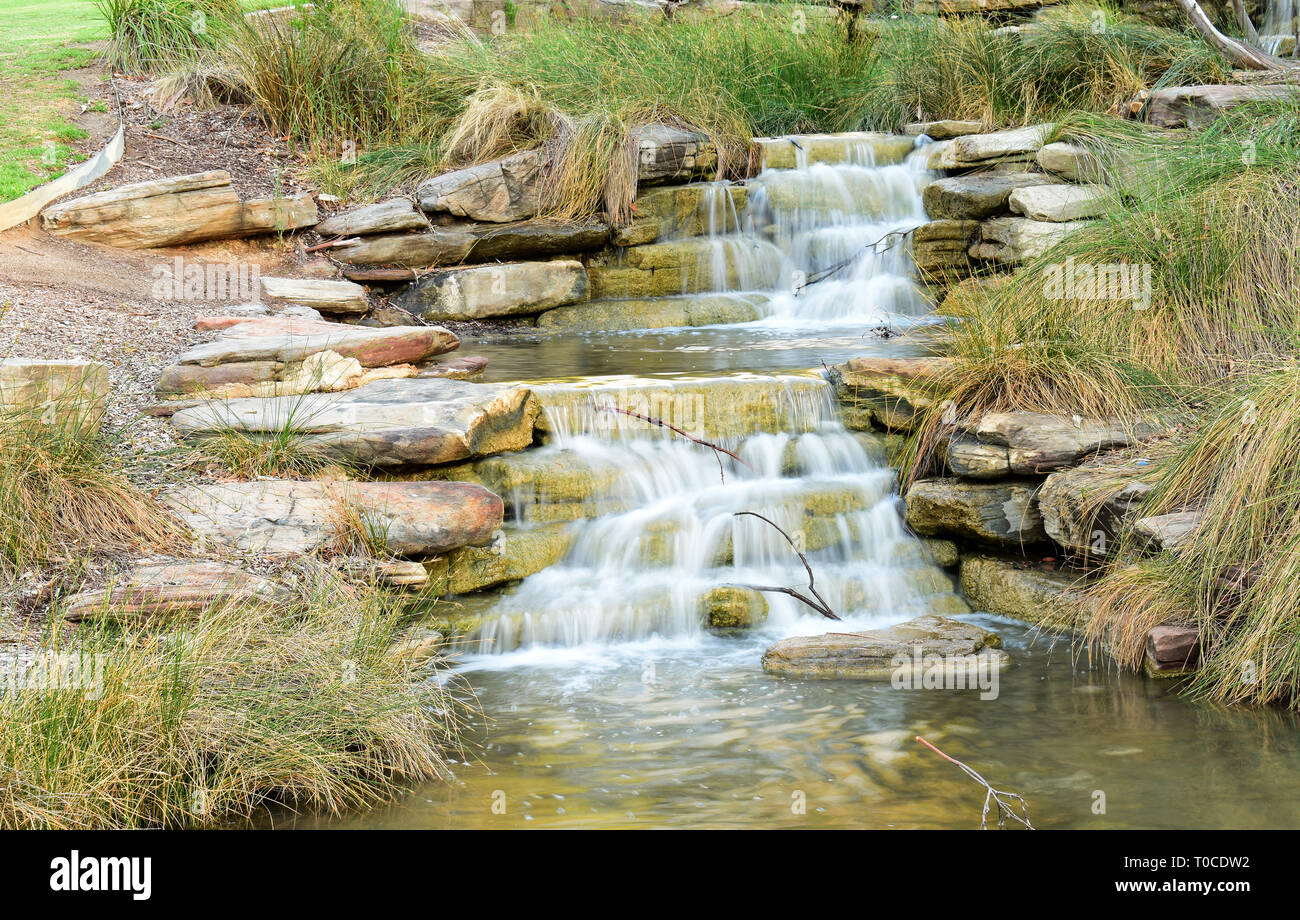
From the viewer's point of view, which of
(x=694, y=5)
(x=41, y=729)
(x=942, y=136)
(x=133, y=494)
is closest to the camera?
(x=41, y=729)

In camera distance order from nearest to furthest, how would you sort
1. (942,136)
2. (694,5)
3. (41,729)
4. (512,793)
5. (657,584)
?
(41,729)
(512,793)
(657,584)
(942,136)
(694,5)

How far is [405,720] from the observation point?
3.75 meters

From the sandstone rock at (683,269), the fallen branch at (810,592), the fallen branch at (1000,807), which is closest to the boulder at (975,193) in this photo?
the sandstone rock at (683,269)

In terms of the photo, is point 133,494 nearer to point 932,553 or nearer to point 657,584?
point 657,584

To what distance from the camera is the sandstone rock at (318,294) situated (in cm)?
824

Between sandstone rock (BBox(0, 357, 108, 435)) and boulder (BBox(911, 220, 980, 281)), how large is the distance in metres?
6.09

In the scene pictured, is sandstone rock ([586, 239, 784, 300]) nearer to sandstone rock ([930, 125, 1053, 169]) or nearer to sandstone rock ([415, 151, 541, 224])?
sandstone rock ([415, 151, 541, 224])

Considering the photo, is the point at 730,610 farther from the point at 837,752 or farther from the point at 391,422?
the point at 391,422

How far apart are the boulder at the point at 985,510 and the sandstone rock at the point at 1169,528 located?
0.63 m

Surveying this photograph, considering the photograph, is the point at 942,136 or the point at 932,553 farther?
the point at 942,136

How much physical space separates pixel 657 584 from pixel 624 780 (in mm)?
1698

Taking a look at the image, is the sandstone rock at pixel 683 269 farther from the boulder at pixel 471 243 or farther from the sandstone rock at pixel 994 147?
the sandstone rock at pixel 994 147
